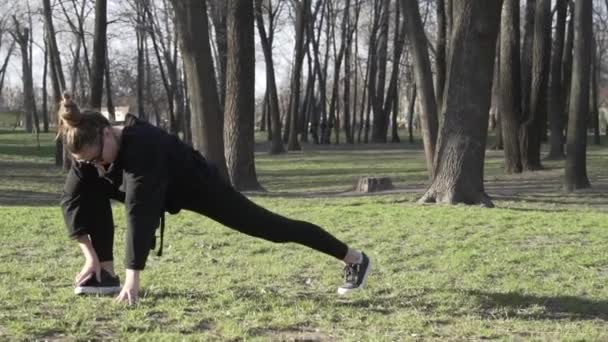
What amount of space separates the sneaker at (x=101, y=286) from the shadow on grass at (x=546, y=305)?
2.57 m

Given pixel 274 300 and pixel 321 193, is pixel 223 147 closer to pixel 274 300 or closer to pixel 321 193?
pixel 321 193

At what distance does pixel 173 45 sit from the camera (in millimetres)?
47688

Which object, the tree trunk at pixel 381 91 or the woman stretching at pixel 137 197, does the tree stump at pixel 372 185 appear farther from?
the tree trunk at pixel 381 91

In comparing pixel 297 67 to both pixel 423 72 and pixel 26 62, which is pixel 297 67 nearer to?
pixel 423 72

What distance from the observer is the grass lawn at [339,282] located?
15.2 feet

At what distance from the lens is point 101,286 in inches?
212

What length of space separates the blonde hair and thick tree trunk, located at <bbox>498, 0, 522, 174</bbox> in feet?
56.1

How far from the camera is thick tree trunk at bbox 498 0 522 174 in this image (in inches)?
796

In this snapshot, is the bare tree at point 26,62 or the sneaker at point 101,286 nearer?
the sneaker at point 101,286

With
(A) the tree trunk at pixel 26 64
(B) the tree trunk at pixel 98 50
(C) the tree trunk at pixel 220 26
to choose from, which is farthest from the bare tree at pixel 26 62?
(B) the tree trunk at pixel 98 50

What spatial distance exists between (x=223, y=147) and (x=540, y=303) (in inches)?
463

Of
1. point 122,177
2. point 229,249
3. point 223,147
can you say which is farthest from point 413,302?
point 223,147

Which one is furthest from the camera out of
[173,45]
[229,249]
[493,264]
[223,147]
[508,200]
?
[173,45]

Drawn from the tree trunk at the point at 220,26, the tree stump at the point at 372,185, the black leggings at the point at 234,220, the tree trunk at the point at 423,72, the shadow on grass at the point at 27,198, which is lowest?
the shadow on grass at the point at 27,198
